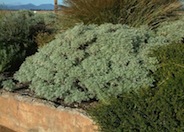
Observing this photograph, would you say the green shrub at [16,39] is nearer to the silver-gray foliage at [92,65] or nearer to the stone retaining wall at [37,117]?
the silver-gray foliage at [92,65]

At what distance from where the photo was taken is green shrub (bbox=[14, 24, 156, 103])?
5.44 metres

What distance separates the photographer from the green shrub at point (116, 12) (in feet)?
24.5

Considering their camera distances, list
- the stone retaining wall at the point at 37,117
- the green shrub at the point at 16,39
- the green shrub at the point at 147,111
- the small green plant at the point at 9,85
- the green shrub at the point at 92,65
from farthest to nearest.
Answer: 1. the green shrub at the point at 16,39
2. the small green plant at the point at 9,85
3. the green shrub at the point at 92,65
4. the stone retaining wall at the point at 37,117
5. the green shrub at the point at 147,111

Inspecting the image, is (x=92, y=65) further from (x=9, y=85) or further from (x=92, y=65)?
(x=9, y=85)

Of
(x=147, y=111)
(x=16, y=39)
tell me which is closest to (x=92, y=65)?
(x=147, y=111)

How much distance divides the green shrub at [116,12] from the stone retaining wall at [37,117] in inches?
92.0

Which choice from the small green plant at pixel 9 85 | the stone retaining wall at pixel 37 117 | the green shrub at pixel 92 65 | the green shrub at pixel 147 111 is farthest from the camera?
the small green plant at pixel 9 85

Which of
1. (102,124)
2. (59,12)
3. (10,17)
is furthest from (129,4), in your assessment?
(102,124)

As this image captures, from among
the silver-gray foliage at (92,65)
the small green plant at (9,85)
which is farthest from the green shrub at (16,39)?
the silver-gray foliage at (92,65)

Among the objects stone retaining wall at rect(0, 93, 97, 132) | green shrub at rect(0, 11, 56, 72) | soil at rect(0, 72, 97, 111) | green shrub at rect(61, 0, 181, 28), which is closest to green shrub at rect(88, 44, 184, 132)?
stone retaining wall at rect(0, 93, 97, 132)

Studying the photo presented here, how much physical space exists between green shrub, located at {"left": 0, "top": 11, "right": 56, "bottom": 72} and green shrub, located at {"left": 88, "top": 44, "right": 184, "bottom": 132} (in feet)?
10.8

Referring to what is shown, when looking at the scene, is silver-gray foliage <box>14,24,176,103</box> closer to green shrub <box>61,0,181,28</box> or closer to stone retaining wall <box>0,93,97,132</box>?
stone retaining wall <box>0,93,97,132</box>

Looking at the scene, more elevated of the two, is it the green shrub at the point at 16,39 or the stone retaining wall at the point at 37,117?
the green shrub at the point at 16,39

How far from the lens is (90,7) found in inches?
296
